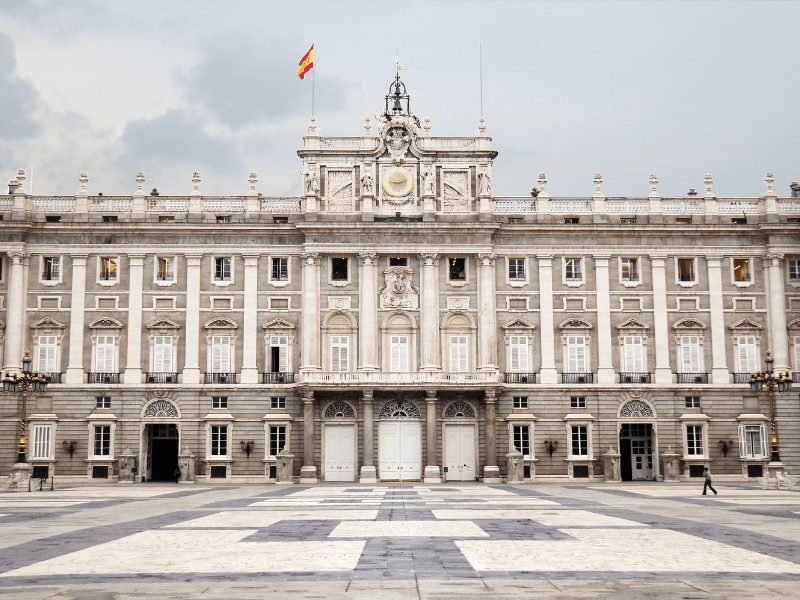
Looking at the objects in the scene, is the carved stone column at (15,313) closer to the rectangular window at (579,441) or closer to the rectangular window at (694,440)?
the rectangular window at (579,441)

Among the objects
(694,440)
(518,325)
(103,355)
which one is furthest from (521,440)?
(103,355)

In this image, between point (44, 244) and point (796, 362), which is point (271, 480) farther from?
point (796, 362)

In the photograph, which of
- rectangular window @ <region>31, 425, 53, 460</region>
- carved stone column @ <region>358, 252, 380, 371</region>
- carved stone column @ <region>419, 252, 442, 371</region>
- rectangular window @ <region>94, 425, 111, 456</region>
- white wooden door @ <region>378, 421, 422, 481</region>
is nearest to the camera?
rectangular window @ <region>31, 425, 53, 460</region>

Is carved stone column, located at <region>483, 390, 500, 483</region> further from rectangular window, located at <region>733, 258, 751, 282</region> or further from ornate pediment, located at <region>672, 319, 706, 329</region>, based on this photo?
rectangular window, located at <region>733, 258, 751, 282</region>

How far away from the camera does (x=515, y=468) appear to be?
56.8 m

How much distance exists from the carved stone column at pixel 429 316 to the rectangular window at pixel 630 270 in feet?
38.7

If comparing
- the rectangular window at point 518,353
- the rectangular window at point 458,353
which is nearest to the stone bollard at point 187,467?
the rectangular window at point 458,353

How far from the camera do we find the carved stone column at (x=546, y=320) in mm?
59656

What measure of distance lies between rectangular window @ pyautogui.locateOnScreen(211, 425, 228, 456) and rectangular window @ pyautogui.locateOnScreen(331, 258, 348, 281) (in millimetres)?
11249

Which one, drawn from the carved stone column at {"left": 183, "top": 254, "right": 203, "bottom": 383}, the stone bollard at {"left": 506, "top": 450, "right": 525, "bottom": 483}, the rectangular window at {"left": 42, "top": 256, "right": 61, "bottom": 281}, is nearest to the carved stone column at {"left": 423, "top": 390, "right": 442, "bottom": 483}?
the stone bollard at {"left": 506, "top": 450, "right": 525, "bottom": 483}

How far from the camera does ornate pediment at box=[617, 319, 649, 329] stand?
60.1 meters

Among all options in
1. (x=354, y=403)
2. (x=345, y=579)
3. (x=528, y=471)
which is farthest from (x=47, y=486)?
(x=345, y=579)

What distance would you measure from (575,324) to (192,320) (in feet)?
76.8

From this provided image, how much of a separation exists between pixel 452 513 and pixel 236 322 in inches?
1307
